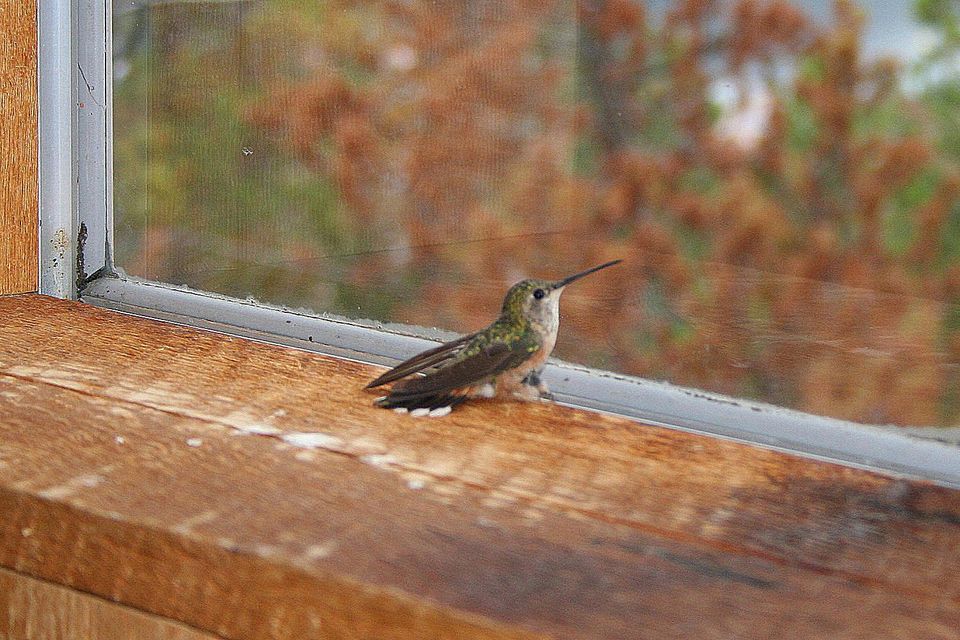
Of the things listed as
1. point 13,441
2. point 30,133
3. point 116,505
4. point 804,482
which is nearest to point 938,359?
point 804,482

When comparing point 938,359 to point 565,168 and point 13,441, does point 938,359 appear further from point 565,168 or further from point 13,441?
point 13,441

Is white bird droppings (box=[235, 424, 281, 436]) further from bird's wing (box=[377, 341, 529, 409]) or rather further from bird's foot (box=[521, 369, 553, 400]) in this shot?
bird's foot (box=[521, 369, 553, 400])

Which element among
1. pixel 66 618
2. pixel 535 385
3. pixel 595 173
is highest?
pixel 595 173

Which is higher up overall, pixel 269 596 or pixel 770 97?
pixel 770 97

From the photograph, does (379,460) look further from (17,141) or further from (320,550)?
(17,141)

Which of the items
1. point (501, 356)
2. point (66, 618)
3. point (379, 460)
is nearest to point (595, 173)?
point (501, 356)

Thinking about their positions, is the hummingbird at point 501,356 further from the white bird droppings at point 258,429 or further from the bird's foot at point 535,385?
the white bird droppings at point 258,429

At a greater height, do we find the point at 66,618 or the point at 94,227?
the point at 94,227
